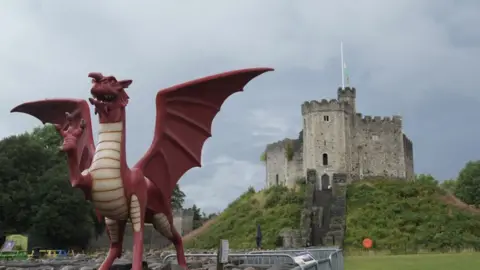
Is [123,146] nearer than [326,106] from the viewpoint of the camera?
Yes

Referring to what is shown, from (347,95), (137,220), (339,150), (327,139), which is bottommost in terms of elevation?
(137,220)

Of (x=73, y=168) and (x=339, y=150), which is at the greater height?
(x=339, y=150)

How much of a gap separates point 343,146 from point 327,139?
1.12 metres

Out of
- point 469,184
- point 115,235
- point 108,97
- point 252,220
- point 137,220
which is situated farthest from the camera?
point 469,184

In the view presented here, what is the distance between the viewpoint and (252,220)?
30031 mm

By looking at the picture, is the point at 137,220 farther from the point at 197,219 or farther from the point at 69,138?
the point at 197,219

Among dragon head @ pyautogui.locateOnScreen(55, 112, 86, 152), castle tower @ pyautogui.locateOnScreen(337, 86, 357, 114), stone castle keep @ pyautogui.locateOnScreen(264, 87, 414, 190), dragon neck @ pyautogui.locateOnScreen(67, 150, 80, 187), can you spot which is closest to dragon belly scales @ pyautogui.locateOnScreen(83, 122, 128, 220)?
dragon neck @ pyautogui.locateOnScreen(67, 150, 80, 187)

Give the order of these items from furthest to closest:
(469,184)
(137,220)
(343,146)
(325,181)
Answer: (469,184) → (343,146) → (325,181) → (137,220)

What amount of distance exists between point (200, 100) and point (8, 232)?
82.1ft

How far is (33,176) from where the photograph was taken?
101 feet

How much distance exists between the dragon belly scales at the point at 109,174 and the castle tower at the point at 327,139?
30.1 metres

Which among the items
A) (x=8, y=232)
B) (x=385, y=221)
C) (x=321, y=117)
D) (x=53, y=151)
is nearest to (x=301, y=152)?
(x=321, y=117)

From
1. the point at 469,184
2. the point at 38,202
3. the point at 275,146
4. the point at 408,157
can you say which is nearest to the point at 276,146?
the point at 275,146

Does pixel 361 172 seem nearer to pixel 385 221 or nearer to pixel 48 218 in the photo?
pixel 385 221
